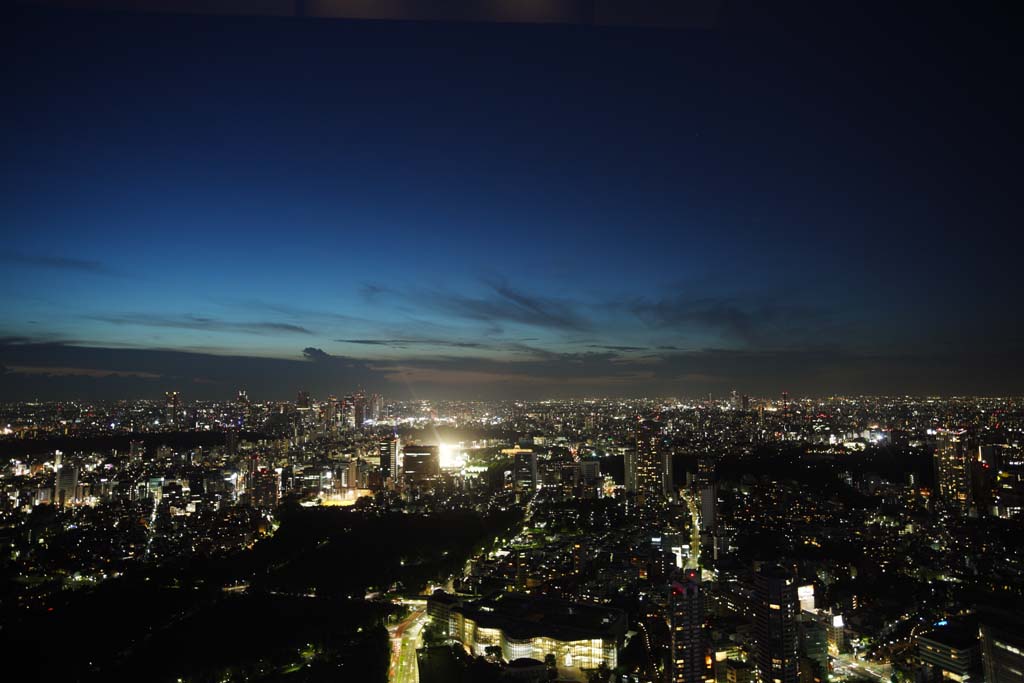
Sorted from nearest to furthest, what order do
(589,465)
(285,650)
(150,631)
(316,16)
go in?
1. (316,16)
2. (285,650)
3. (150,631)
4. (589,465)

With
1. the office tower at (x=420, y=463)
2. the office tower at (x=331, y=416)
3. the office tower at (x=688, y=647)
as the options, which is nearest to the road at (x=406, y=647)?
the office tower at (x=688, y=647)

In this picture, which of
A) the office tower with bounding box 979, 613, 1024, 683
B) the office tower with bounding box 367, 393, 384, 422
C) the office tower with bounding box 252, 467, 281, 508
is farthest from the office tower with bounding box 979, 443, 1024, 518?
the office tower with bounding box 367, 393, 384, 422

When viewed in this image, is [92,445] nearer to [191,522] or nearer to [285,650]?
[191,522]

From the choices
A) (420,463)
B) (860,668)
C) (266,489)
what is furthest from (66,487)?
(860,668)

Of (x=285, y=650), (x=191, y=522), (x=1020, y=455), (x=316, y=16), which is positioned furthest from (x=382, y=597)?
(x=1020, y=455)

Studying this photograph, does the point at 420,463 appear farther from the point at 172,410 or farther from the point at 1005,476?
the point at 1005,476

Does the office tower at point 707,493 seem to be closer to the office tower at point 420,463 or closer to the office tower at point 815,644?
the office tower at point 815,644

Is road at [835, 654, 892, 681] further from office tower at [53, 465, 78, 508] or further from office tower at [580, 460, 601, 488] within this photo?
office tower at [53, 465, 78, 508]
